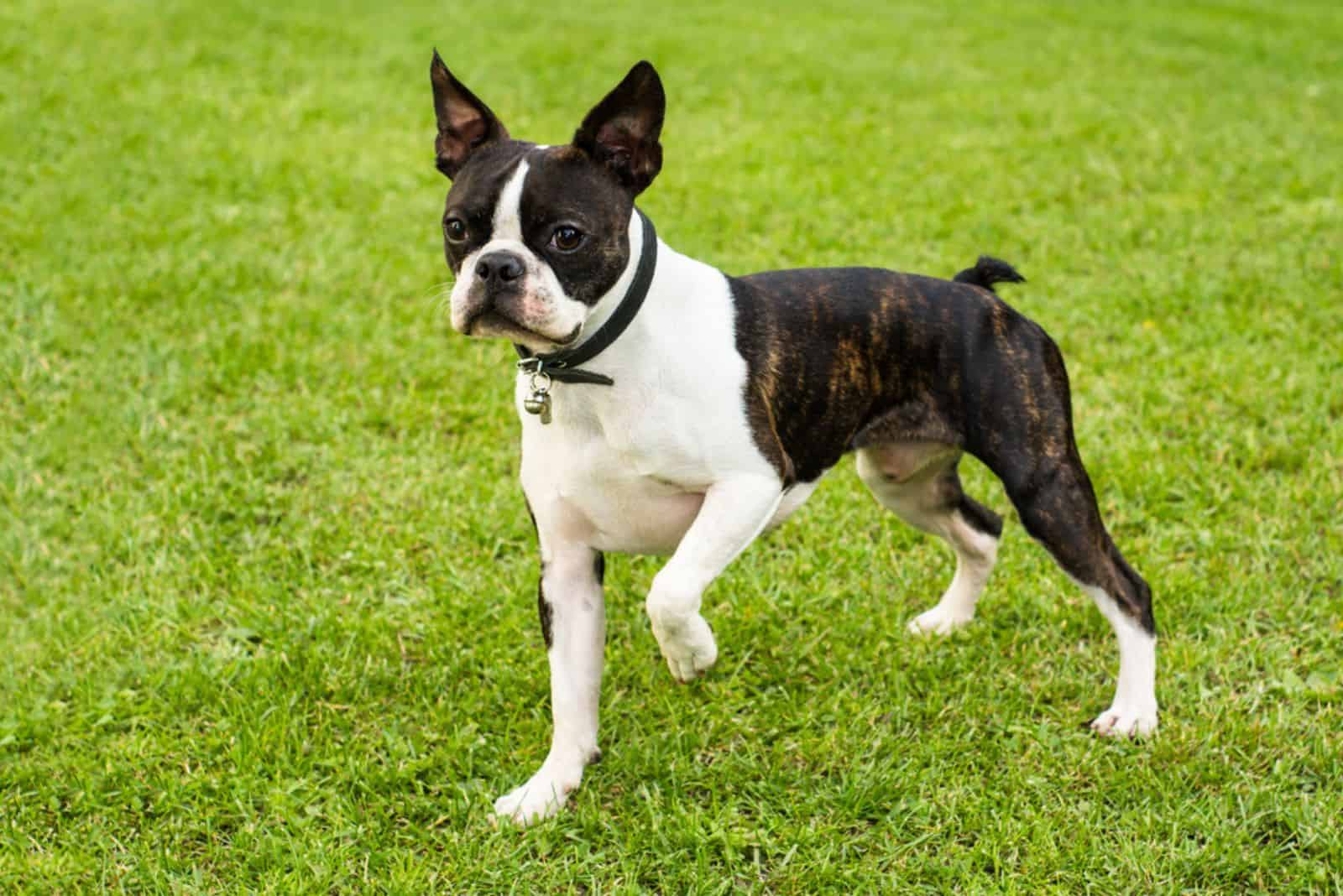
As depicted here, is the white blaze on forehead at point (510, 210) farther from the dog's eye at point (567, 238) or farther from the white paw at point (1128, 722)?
the white paw at point (1128, 722)

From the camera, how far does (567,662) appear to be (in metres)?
3.75

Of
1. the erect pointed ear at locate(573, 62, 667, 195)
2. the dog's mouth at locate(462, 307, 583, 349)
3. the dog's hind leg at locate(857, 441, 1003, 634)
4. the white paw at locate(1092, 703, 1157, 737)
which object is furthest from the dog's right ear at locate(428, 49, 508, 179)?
the white paw at locate(1092, 703, 1157, 737)

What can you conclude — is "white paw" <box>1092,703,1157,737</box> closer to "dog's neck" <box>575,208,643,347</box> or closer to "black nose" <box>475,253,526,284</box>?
"dog's neck" <box>575,208,643,347</box>

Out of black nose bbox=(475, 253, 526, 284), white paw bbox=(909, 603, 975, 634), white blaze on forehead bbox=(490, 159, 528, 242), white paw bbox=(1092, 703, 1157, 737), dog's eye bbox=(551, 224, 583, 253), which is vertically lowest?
white paw bbox=(909, 603, 975, 634)

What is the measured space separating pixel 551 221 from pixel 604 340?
0.33 metres

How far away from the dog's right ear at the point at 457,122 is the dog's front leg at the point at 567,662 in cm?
107

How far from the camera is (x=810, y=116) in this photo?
38.0ft

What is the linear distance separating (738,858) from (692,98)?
31.6ft

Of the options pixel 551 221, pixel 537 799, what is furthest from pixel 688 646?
pixel 551 221

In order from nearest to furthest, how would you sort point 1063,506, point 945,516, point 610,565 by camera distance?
point 1063,506
point 945,516
point 610,565

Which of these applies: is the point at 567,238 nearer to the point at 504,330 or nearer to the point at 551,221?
the point at 551,221

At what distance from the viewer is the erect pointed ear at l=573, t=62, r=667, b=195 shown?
3.28 meters

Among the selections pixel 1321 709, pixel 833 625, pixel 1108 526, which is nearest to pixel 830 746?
pixel 833 625

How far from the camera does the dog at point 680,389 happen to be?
3215 mm
